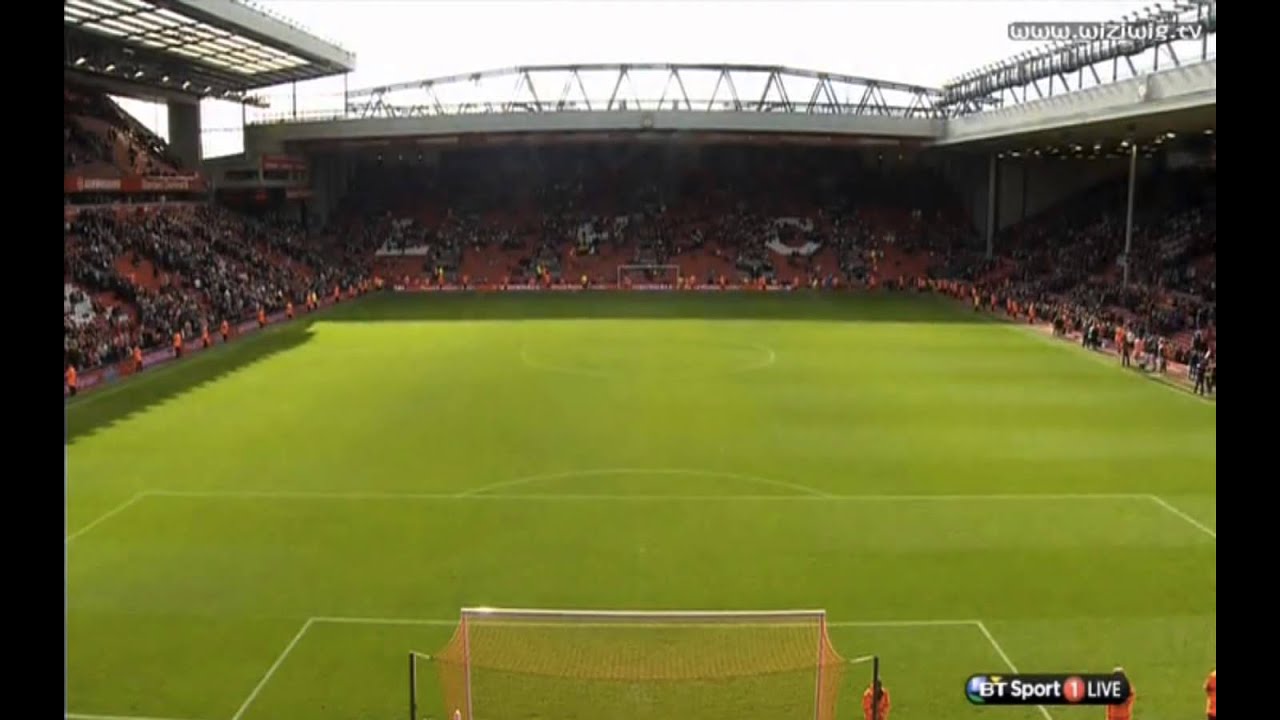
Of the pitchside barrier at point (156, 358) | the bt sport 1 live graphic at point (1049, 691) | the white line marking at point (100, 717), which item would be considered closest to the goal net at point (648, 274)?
the pitchside barrier at point (156, 358)

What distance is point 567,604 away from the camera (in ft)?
50.2

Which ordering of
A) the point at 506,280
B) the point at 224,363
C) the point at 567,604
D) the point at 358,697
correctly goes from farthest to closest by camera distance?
the point at 506,280, the point at 224,363, the point at 567,604, the point at 358,697

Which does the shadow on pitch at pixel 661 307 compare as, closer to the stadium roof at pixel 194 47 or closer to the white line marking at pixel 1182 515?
the stadium roof at pixel 194 47

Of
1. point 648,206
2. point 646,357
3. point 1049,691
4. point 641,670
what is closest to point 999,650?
point 641,670

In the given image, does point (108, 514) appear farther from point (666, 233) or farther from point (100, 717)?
point (666, 233)

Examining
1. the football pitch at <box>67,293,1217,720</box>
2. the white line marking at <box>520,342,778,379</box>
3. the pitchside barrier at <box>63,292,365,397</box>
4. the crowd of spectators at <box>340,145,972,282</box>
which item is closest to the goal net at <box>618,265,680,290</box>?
the crowd of spectators at <box>340,145,972,282</box>

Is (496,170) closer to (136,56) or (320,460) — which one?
(136,56)

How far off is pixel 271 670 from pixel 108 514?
805 centimetres

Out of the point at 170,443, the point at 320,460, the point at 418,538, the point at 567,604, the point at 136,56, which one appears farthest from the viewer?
the point at 136,56

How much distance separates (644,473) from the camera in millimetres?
22359

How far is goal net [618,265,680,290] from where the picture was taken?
6581 cm

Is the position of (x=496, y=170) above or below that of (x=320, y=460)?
above
